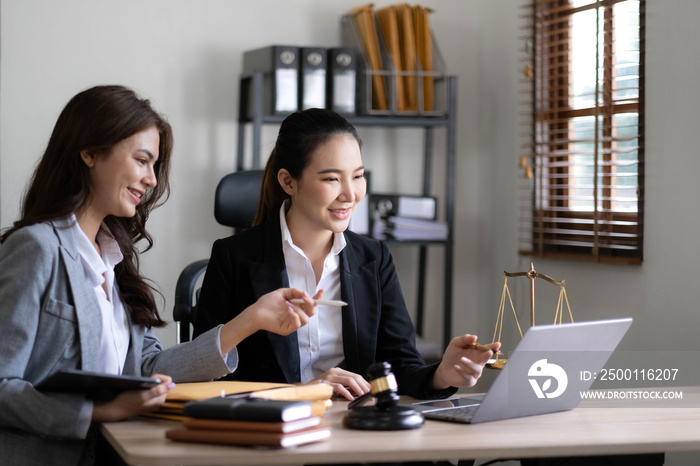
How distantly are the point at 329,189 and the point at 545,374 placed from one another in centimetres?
68

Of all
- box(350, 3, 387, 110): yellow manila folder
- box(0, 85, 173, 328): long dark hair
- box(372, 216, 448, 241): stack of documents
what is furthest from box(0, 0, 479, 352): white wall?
box(0, 85, 173, 328): long dark hair

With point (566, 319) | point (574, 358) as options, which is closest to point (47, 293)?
point (574, 358)

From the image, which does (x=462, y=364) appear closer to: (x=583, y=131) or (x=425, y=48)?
(x=583, y=131)

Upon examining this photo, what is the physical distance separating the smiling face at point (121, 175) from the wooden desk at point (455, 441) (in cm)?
42

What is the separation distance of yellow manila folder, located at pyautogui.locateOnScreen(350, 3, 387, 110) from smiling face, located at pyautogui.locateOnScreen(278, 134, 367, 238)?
5.04ft

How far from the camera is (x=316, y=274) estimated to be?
80.3 inches

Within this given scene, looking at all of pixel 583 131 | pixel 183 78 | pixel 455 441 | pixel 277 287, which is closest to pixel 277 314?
pixel 277 287

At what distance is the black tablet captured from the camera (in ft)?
4.46

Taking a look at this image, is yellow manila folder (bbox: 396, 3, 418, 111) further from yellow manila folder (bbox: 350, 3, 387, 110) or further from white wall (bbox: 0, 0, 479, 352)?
white wall (bbox: 0, 0, 479, 352)

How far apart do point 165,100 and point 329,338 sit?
1801 millimetres

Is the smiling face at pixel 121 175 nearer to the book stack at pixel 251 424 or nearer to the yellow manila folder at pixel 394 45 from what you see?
the book stack at pixel 251 424

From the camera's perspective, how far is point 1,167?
3.30 m

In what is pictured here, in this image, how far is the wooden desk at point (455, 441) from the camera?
49.0 inches

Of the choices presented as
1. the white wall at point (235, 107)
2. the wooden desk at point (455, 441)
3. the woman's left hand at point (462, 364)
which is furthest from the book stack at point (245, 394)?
the white wall at point (235, 107)
